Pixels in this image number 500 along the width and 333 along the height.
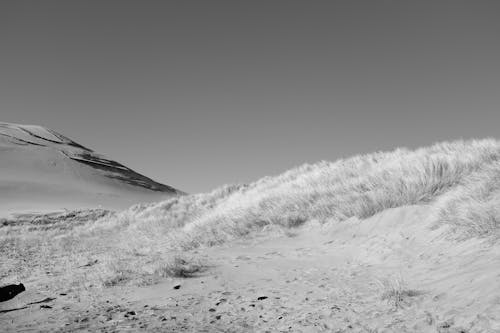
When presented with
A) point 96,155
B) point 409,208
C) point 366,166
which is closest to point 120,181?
point 96,155

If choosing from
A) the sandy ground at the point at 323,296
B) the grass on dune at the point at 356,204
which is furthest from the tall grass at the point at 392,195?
the sandy ground at the point at 323,296

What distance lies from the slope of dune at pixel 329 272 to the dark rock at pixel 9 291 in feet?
0.54

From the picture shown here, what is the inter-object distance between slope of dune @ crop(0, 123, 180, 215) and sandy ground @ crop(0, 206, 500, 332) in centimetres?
4466

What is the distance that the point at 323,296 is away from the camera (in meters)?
3.95

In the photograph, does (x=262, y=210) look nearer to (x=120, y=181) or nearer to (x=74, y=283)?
(x=74, y=283)

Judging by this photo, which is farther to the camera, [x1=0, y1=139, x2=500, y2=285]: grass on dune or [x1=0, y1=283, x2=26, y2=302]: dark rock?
[x1=0, y1=139, x2=500, y2=285]: grass on dune

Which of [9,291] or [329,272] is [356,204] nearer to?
[329,272]

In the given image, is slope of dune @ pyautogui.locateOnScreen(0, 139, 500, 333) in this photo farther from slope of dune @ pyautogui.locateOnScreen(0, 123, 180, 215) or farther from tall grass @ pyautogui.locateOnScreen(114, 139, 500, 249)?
slope of dune @ pyautogui.locateOnScreen(0, 123, 180, 215)

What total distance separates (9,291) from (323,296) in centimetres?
360

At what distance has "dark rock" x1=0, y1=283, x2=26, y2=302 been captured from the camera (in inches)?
180

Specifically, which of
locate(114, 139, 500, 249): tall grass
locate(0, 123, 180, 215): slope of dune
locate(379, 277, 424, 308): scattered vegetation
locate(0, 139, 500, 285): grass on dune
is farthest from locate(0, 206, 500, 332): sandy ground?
locate(0, 123, 180, 215): slope of dune

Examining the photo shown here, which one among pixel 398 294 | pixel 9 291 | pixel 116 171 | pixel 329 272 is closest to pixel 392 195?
pixel 329 272

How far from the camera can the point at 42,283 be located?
5520 millimetres

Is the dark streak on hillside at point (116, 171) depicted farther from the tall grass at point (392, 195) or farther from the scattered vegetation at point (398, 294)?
the scattered vegetation at point (398, 294)
